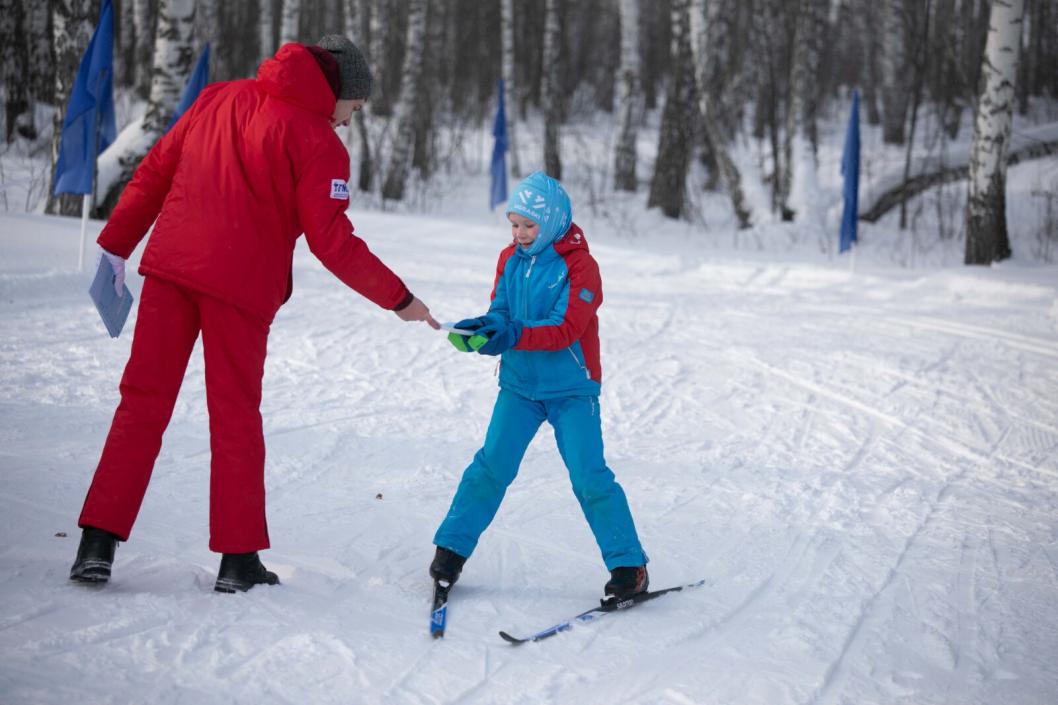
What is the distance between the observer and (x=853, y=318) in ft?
31.9

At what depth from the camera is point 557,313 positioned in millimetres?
3570

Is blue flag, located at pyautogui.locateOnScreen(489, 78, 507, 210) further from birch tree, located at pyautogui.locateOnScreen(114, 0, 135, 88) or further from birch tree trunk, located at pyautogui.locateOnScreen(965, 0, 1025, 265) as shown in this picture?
birch tree, located at pyautogui.locateOnScreen(114, 0, 135, 88)

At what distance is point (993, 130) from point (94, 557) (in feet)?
39.5

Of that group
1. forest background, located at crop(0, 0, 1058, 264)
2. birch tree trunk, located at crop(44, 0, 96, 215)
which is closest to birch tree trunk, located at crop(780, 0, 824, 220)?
forest background, located at crop(0, 0, 1058, 264)

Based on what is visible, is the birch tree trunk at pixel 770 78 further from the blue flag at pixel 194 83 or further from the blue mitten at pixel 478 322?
the blue mitten at pixel 478 322

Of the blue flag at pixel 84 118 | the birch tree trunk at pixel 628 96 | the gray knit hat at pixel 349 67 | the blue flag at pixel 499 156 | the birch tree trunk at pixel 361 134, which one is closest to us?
the gray knit hat at pixel 349 67

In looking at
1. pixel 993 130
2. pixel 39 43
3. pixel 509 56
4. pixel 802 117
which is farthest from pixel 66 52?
pixel 509 56

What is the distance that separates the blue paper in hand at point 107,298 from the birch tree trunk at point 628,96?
15.7m

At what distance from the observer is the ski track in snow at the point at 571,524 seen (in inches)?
119

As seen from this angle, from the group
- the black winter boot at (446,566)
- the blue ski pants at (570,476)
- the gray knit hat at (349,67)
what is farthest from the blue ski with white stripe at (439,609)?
the gray knit hat at (349,67)

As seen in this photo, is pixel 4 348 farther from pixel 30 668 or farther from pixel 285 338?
pixel 30 668

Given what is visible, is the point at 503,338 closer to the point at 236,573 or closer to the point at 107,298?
the point at 236,573

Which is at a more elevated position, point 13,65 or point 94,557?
point 13,65

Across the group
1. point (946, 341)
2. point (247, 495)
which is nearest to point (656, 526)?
point (247, 495)
